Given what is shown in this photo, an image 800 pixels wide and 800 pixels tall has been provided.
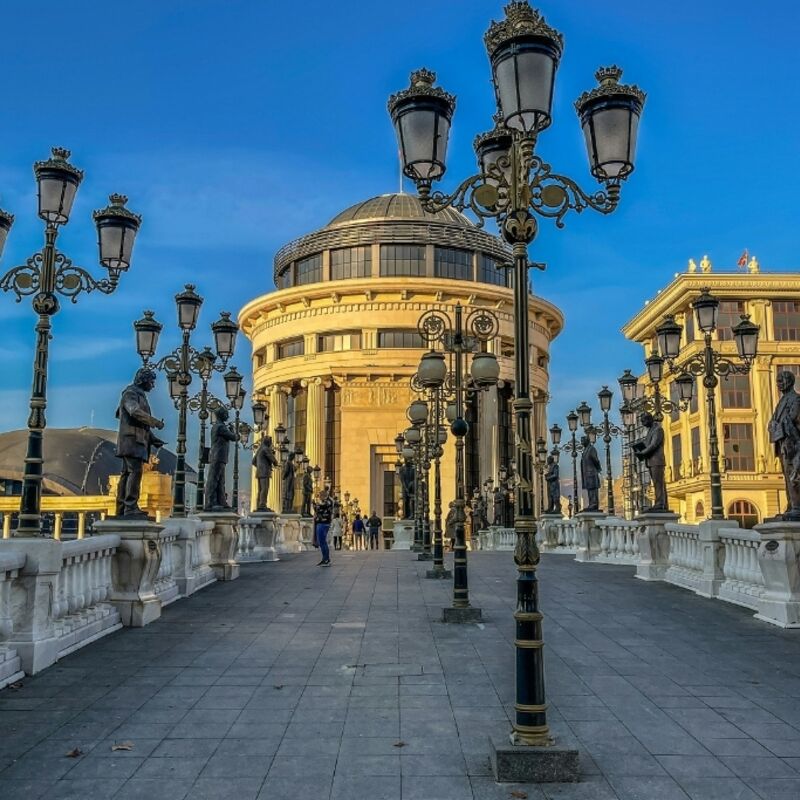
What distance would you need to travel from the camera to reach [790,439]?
34.8 feet

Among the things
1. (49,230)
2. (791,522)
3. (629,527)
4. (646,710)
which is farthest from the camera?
(629,527)

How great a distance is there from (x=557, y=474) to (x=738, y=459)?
35214 mm

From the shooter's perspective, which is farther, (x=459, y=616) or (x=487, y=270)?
(x=487, y=270)

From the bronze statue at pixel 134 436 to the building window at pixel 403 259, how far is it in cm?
5382

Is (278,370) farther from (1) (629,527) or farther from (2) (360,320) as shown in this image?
(1) (629,527)

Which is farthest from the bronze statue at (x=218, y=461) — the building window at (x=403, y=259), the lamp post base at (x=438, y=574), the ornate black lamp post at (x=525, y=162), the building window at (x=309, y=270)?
the building window at (x=309, y=270)

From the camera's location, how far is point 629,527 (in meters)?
20.7

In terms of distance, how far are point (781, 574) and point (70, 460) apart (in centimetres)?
9181

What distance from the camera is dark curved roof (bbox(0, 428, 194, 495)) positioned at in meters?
87.1

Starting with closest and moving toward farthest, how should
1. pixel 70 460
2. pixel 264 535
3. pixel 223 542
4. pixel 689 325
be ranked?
pixel 223 542
pixel 264 535
pixel 689 325
pixel 70 460

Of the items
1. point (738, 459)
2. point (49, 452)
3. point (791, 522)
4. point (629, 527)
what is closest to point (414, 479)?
point (629, 527)

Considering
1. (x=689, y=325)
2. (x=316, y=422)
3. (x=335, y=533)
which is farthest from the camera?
(x=316, y=422)

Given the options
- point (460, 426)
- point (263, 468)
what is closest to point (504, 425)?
point (263, 468)

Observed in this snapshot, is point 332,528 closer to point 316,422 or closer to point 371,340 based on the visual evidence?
point 316,422
